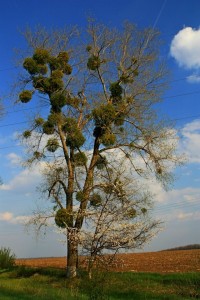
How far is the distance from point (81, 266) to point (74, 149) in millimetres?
6017

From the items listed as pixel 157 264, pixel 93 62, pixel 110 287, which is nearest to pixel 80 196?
pixel 110 287

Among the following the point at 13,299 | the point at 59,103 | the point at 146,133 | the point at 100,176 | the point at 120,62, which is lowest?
the point at 13,299

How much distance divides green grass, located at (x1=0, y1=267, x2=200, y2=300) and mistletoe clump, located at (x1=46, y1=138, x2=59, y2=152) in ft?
21.9

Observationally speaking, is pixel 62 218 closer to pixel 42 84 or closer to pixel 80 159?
pixel 80 159

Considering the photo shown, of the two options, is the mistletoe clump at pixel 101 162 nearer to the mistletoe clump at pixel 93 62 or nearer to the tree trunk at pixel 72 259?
the tree trunk at pixel 72 259

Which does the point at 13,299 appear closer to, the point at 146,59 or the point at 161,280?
the point at 161,280

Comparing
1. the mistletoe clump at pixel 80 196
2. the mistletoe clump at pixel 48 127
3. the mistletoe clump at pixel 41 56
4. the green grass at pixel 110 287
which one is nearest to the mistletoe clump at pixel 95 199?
the mistletoe clump at pixel 80 196

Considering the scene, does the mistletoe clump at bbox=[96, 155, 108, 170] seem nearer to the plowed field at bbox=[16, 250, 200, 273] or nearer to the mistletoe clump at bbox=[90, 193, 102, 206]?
the mistletoe clump at bbox=[90, 193, 102, 206]

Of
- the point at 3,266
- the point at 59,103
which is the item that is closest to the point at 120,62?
the point at 59,103

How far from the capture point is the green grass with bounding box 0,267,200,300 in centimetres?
1399

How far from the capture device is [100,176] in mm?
24844

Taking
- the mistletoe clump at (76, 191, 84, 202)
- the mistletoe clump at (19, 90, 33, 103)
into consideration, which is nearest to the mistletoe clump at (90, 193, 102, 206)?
the mistletoe clump at (76, 191, 84, 202)

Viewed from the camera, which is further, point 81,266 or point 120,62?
point 120,62

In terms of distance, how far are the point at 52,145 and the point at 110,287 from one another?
9565 mm
